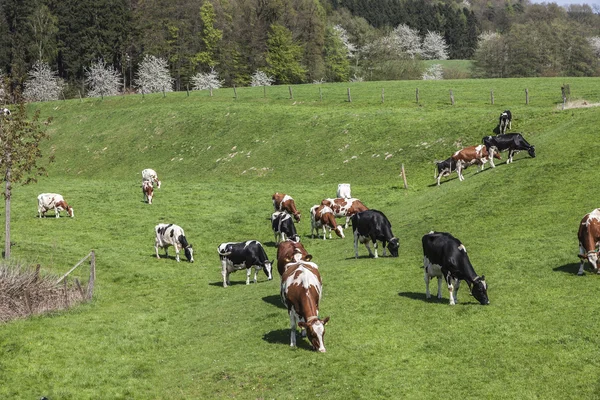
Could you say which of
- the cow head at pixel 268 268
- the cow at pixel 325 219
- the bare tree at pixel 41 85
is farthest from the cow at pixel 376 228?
the bare tree at pixel 41 85

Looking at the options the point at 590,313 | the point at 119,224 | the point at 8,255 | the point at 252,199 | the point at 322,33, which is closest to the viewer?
the point at 590,313

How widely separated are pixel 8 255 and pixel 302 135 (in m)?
37.6

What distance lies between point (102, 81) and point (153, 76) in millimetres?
10060

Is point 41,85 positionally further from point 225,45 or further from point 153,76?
point 225,45

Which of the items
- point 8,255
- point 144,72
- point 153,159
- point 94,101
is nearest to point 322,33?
point 144,72

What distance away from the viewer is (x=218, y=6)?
13400 cm

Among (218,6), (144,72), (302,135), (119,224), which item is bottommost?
(119,224)

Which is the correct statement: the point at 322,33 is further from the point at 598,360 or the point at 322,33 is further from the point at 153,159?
the point at 598,360

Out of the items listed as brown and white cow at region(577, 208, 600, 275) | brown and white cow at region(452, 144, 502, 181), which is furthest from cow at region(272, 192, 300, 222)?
brown and white cow at region(577, 208, 600, 275)

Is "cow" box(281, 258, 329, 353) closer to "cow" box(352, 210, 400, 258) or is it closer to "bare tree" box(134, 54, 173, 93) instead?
"cow" box(352, 210, 400, 258)

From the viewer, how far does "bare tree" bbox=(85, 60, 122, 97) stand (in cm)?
11856

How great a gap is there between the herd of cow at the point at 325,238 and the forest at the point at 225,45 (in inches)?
3172

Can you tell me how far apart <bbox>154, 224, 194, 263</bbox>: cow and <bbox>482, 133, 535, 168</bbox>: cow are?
20739mm

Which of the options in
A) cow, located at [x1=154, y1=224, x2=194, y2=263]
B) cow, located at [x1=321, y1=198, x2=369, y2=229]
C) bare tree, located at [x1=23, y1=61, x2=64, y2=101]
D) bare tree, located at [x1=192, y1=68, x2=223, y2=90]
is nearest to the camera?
cow, located at [x1=154, y1=224, x2=194, y2=263]
